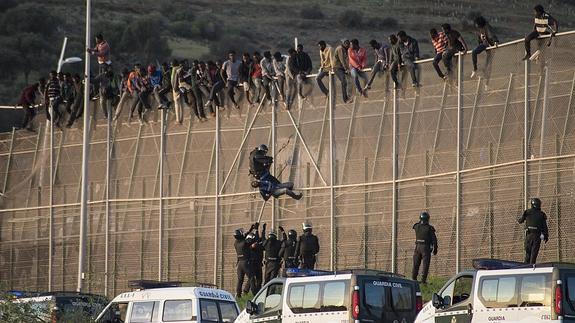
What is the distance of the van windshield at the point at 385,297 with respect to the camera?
27953mm

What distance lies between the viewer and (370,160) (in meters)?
39.4

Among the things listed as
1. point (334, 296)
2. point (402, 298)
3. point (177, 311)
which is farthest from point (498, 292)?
point (177, 311)

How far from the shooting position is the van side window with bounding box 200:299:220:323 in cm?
3077

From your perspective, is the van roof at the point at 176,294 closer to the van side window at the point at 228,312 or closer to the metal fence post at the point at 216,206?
the van side window at the point at 228,312

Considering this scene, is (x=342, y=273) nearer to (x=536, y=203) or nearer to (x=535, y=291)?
(x=535, y=291)

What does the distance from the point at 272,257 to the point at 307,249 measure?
1.19m

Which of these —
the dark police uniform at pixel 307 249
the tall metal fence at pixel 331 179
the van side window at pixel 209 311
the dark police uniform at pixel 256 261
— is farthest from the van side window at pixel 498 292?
the dark police uniform at pixel 256 261

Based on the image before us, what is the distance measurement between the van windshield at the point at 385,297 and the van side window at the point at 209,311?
395 cm

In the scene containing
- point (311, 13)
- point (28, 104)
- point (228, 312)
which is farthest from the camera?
point (311, 13)

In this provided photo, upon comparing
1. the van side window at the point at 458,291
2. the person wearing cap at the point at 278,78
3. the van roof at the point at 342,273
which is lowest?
the van side window at the point at 458,291

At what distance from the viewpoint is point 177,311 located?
31.0 m

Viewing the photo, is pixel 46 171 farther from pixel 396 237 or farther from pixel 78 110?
pixel 396 237

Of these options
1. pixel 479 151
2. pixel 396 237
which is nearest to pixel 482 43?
pixel 479 151

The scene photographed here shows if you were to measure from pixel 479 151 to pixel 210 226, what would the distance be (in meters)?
9.65
